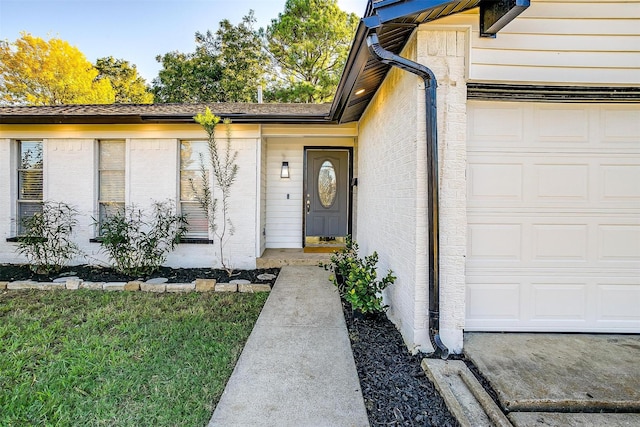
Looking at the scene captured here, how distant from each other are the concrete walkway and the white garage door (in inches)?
50.6

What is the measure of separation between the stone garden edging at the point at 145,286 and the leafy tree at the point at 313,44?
38.1ft

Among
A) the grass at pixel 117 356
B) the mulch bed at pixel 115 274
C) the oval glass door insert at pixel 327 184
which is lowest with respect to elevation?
the grass at pixel 117 356

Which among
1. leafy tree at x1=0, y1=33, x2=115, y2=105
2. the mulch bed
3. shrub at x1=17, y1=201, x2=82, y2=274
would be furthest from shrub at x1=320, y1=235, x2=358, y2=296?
leafy tree at x1=0, y1=33, x2=115, y2=105

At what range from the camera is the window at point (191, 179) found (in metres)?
5.83

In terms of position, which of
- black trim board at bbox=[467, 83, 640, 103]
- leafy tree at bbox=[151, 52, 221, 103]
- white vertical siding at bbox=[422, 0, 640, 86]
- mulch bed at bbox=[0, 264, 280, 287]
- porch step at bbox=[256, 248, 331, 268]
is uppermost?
leafy tree at bbox=[151, 52, 221, 103]

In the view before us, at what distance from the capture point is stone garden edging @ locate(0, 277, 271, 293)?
187 inches

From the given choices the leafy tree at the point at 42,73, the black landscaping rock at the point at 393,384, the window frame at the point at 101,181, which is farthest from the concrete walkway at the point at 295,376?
the leafy tree at the point at 42,73

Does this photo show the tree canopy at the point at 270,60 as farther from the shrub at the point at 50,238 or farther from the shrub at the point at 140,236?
the shrub at the point at 50,238

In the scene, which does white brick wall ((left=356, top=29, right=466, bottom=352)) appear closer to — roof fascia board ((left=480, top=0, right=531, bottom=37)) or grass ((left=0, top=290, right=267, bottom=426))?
roof fascia board ((left=480, top=0, right=531, bottom=37))

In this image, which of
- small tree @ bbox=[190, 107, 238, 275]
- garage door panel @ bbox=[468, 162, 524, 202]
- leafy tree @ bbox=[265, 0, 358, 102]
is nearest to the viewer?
garage door panel @ bbox=[468, 162, 524, 202]

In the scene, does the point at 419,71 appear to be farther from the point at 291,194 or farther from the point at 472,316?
the point at 291,194

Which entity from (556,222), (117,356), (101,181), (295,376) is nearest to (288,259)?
(117,356)

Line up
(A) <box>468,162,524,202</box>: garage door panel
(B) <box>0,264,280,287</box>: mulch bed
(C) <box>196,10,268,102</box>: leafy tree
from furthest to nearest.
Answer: (C) <box>196,10,268,102</box>: leafy tree → (B) <box>0,264,280,287</box>: mulch bed → (A) <box>468,162,524,202</box>: garage door panel

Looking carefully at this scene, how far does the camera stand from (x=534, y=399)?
1916mm
